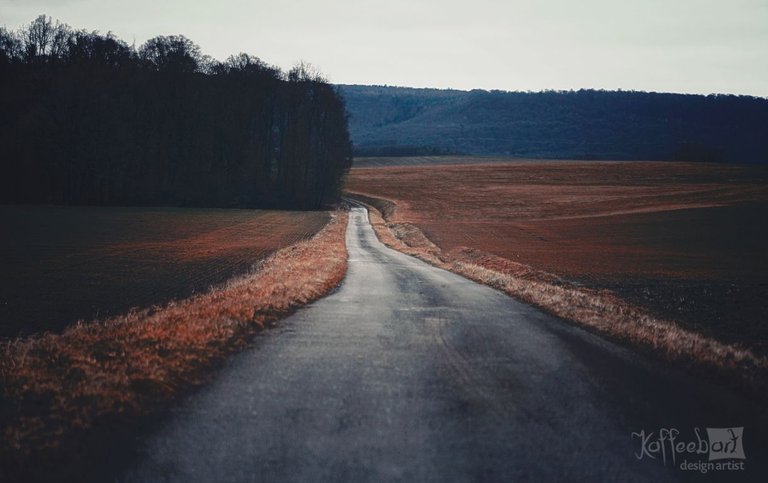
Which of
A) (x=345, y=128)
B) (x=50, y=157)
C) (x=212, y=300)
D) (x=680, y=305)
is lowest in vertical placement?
(x=680, y=305)

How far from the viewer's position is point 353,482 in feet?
18.4

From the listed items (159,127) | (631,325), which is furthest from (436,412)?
(159,127)

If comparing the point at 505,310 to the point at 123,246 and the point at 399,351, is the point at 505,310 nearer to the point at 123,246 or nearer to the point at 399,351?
the point at 399,351

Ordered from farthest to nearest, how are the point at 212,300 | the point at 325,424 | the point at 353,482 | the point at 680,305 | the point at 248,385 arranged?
the point at 680,305 → the point at 212,300 → the point at 248,385 → the point at 325,424 → the point at 353,482

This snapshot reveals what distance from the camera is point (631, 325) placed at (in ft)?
44.7

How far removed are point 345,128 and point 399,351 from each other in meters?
76.1

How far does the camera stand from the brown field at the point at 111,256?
17.8 meters

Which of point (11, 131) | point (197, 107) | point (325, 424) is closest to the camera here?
point (325, 424)

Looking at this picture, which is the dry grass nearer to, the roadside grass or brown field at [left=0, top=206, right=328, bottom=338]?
brown field at [left=0, top=206, right=328, bottom=338]

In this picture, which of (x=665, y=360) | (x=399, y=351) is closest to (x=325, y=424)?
(x=399, y=351)

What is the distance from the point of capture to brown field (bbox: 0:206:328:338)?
17.8 m

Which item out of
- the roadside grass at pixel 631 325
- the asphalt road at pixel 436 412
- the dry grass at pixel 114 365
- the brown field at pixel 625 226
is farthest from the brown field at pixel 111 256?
the brown field at pixel 625 226

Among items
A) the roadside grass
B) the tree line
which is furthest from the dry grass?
the tree line

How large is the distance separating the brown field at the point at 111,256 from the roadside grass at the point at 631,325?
12.0m
